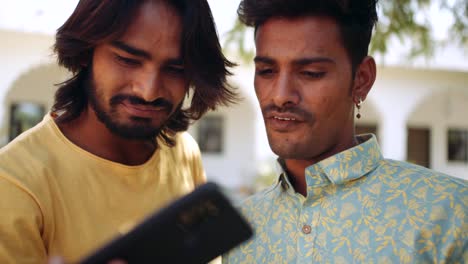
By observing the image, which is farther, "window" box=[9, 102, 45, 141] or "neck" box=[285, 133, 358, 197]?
"window" box=[9, 102, 45, 141]

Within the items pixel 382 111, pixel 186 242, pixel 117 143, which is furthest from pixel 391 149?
pixel 186 242

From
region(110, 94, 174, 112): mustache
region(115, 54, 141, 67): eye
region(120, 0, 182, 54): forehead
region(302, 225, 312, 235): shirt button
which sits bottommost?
region(302, 225, 312, 235): shirt button

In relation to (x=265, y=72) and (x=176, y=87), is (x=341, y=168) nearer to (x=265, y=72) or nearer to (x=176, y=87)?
(x=265, y=72)

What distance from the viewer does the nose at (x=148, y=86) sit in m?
2.15

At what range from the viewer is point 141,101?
2193mm

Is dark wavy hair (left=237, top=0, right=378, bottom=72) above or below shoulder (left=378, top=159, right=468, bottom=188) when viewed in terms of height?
above

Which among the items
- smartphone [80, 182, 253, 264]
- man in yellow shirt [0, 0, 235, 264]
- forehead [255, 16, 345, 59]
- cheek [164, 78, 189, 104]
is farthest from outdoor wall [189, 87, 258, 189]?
smartphone [80, 182, 253, 264]

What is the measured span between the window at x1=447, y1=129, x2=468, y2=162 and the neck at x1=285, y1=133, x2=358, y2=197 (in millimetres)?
15943

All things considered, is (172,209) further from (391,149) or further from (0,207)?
(391,149)

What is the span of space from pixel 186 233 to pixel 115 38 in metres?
1.15

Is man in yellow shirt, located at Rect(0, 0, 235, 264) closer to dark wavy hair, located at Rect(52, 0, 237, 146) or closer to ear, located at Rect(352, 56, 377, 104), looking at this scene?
dark wavy hair, located at Rect(52, 0, 237, 146)

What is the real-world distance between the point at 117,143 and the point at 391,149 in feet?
43.1

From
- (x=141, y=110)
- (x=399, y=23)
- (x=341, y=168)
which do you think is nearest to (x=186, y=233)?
(x=341, y=168)

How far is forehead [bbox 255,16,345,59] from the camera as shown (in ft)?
6.31
